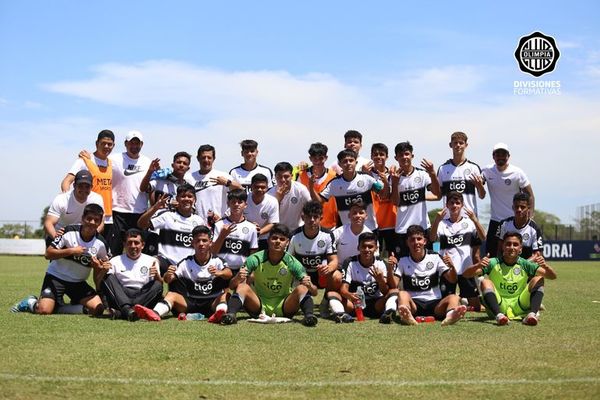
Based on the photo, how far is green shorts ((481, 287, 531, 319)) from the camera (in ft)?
30.2

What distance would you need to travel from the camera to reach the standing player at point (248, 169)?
36.6ft

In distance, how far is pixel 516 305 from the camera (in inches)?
364

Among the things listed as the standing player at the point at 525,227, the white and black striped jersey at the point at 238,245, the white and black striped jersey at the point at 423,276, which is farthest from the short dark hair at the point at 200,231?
the standing player at the point at 525,227

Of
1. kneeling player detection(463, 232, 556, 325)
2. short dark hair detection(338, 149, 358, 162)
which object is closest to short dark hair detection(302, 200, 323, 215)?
short dark hair detection(338, 149, 358, 162)

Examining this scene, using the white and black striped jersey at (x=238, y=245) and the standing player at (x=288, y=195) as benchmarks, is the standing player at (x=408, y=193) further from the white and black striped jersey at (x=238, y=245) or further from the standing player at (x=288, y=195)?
the white and black striped jersey at (x=238, y=245)

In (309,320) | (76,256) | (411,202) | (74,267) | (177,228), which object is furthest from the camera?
(411,202)

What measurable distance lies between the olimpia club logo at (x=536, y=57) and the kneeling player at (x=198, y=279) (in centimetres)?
826

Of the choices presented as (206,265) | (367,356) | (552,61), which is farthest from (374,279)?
(552,61)

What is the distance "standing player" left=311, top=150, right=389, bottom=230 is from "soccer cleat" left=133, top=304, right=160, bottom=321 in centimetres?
311

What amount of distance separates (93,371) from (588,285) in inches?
518

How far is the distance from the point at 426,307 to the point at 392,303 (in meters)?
0.50

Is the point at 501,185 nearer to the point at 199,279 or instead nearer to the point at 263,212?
the point at 263,212

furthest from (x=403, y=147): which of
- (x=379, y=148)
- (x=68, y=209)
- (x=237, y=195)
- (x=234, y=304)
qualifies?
(x=68, y=209)

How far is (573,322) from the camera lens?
29.3 feet
